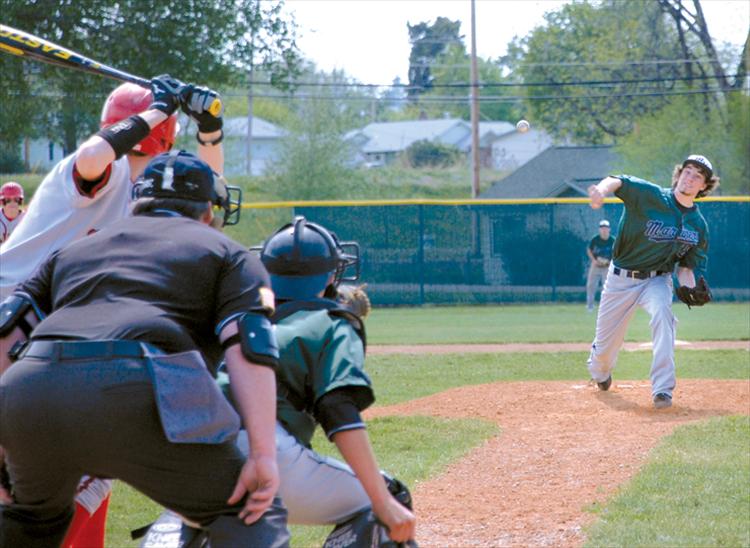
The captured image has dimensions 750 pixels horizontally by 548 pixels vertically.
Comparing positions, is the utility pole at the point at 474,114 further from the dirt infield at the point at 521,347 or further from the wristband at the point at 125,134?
the wristband at the point at 125,134

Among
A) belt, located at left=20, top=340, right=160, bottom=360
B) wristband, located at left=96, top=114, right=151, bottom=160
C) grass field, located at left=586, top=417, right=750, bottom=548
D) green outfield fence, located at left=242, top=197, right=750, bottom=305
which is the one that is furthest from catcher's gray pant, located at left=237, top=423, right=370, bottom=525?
green outfield fence, located at left=242, top=197, right=750, bottom=305

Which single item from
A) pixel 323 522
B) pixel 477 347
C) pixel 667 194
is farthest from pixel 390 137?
pixel 323 522

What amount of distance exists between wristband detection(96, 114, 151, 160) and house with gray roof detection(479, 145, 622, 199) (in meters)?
38.4

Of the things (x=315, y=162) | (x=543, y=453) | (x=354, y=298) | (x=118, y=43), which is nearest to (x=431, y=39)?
(x=315, y=162)

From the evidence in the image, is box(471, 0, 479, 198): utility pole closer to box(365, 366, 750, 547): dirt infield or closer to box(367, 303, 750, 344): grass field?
box(367, 303, 750, 344): grass field

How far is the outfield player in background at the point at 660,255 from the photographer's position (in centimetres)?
923

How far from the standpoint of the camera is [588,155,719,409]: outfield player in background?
9.23m

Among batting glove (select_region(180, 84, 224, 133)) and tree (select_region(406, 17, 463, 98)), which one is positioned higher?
tree (select_region(406, 17, 463, 98))

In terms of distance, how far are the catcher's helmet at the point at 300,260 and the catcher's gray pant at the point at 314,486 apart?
445 mm

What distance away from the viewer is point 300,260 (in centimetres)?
361

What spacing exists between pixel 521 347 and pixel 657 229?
22.8 feet

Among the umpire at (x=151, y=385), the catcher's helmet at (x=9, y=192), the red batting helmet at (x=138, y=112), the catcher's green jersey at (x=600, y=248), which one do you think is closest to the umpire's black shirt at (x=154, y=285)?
the umpire at (x=151, y=385)

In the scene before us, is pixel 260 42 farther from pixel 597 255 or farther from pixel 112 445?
pixel 112 445

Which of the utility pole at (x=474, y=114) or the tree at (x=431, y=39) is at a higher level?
the tree at (x=431, y=39)
